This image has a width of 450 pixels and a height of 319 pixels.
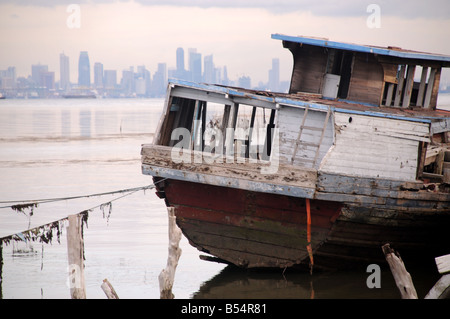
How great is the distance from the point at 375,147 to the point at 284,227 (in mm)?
2588

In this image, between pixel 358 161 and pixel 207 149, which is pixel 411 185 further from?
pixel 207 149

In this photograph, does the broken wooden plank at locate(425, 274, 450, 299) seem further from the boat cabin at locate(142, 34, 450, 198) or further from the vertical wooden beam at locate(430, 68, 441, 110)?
the vertical wooden beam at locate(430, 68, 441, 110)

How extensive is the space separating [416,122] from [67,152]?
32.2 meters

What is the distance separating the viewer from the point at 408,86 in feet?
56.0

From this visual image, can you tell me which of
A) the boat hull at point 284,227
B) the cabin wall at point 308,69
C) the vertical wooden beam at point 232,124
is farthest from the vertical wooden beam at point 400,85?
the vertical wooden beam at point 232,124

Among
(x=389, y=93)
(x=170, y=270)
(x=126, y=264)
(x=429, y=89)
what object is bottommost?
(x=126, y=264)

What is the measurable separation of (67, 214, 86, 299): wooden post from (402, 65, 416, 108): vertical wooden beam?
31.9 feet

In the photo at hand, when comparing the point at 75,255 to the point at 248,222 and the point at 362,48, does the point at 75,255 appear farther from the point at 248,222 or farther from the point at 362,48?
the point at 362,48

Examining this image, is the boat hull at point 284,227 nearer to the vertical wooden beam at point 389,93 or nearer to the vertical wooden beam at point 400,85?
the vertical wooden beam at point 389,93

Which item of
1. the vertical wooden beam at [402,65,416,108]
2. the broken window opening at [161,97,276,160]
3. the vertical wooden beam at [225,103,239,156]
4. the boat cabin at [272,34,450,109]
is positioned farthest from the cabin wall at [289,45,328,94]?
the vertical wooden beam at [225,103,239,156]

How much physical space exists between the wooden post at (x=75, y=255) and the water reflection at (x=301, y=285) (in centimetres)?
339

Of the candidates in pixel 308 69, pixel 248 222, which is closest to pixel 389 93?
pixel 308 69
